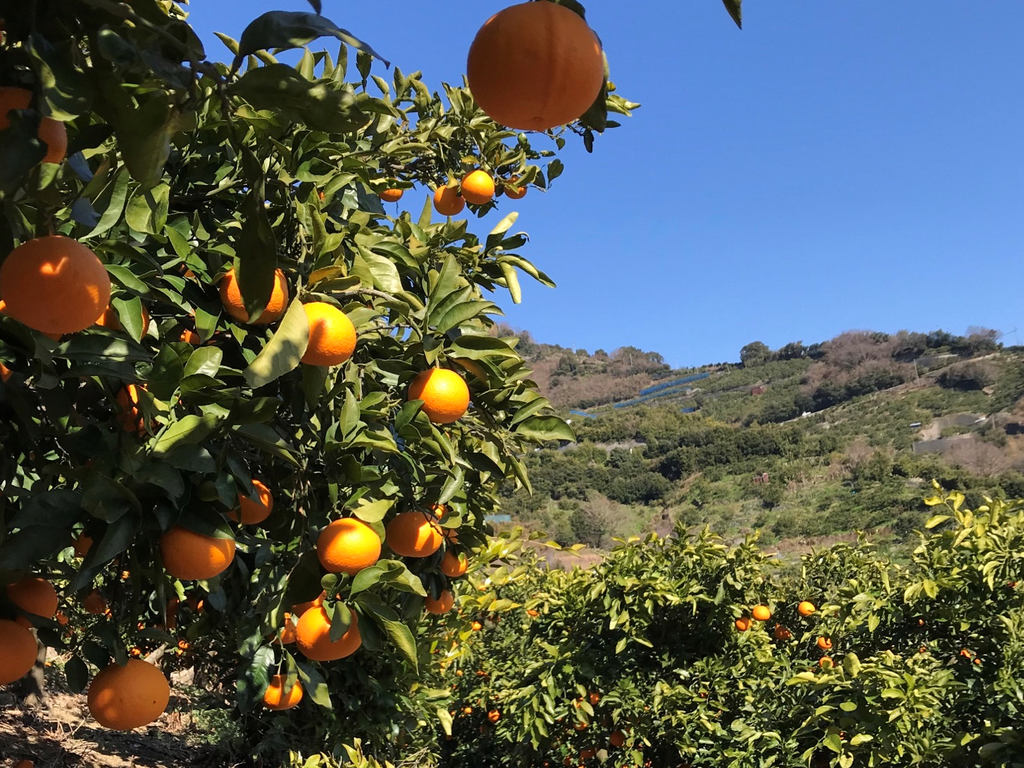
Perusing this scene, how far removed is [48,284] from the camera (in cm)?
75

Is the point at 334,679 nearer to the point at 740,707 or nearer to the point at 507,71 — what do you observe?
the point at 740,707

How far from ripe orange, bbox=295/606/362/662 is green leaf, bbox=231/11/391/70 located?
0.93 m

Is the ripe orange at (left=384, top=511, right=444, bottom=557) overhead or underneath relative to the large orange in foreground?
underneath

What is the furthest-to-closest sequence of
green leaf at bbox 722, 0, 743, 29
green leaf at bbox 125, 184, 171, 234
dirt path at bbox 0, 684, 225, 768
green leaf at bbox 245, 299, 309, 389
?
dirt path at bbox 0, 684, 225, 768 < green leaf at bbox 125, 184, 171, 234 < green leaf at bbox 245, 299, 309, 389 < green leaf at bbox 722, 0, 743, 29

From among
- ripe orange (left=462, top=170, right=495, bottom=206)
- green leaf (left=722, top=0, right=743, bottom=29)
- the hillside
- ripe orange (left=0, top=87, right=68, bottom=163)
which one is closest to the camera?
green leaf (left=722, top=0, right=743, bottom=29)

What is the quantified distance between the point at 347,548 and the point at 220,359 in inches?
14.3

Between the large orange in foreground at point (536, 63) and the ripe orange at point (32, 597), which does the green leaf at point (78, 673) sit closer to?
the ripe orange at point (32, 597)

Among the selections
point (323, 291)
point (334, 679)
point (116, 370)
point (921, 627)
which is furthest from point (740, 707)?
point (116, 370)

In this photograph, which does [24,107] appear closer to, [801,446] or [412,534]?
[412,534]

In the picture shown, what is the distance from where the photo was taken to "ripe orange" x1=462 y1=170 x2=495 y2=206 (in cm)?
260

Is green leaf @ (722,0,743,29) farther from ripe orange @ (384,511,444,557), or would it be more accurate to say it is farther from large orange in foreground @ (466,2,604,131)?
ripe orange @ (384,511,444,557)

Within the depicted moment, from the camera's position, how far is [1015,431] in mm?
24953

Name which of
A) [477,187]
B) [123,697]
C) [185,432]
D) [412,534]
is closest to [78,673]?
[123,697]

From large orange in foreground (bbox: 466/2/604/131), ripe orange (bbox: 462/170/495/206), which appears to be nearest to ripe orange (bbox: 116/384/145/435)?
large orange in foreground (bbox: 466/2/604/131)
